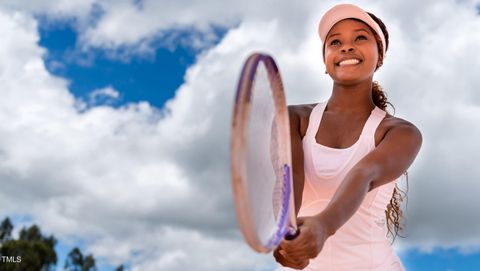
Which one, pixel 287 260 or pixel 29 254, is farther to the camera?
pixel 29 254

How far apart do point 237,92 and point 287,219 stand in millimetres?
859

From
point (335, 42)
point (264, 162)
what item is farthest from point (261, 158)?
point (335, 42)

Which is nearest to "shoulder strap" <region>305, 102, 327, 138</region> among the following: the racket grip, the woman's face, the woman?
the woman

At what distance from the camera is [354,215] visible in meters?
4.43

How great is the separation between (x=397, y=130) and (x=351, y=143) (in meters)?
0.33

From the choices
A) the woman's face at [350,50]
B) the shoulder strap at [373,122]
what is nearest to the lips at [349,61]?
the woman's face at [350,50]

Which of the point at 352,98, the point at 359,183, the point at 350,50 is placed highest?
the point at 350,50

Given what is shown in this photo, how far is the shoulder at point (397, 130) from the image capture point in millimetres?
4434

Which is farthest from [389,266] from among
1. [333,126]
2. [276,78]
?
[276,78]

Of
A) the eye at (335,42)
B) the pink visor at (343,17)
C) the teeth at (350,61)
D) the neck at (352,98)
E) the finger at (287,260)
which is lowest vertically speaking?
the finger at (287,260)

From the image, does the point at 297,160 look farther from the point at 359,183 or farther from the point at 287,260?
the point at 287,260

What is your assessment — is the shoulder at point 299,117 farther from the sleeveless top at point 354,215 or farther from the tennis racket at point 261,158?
the tennis racket at point 261,158

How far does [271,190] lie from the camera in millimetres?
3748

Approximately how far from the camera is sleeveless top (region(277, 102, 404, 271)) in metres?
4.37
